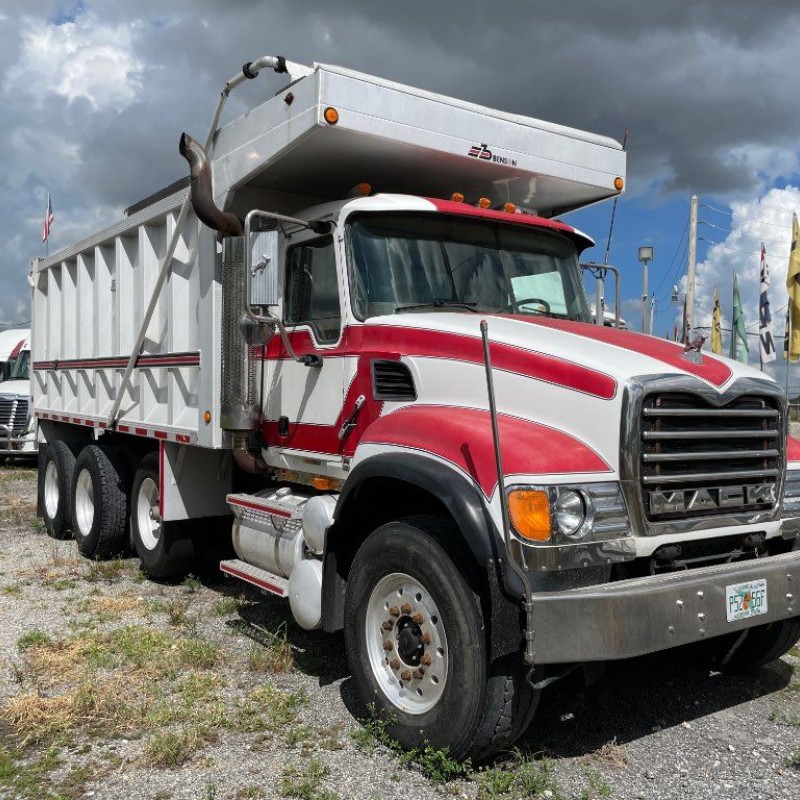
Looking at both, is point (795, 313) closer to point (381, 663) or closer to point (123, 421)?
point (123, 421)

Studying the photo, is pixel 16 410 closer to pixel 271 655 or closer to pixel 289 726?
pixel 271 655

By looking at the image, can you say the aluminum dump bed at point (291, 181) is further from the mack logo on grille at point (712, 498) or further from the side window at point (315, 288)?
the mack logo on grille at point (712, 498)

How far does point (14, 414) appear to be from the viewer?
58.4 ft

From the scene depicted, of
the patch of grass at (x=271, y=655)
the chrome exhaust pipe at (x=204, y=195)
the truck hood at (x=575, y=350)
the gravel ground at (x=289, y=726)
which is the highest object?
the chrome exhaust pipe at (x=204, y=195)

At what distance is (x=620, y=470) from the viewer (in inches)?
145

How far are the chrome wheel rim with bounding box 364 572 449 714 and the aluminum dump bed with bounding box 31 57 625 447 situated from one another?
2379 mm

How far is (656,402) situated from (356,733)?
2.14 m

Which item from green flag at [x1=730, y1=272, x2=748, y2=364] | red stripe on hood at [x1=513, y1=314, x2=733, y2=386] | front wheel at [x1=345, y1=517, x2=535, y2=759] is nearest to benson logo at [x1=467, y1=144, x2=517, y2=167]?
red stripe on hood at [x1=513, y1=314, x2=733, y2=386]

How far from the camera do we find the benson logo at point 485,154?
5.59m

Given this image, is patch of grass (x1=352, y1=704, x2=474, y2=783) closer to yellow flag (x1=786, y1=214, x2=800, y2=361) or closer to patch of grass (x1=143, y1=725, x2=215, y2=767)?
patch of grass (x1=143, y1=725, x2=215, y2=767)

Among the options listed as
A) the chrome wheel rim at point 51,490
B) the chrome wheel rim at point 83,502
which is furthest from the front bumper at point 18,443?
the chrome wheel rim at point 83,502

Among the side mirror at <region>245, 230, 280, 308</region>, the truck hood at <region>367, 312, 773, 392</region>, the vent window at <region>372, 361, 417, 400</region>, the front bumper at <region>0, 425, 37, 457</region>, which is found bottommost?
the front bumper at <region>0, 425, 37, 457</region>

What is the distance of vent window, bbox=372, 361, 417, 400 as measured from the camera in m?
4.60

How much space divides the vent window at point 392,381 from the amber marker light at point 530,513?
1.21 metres
